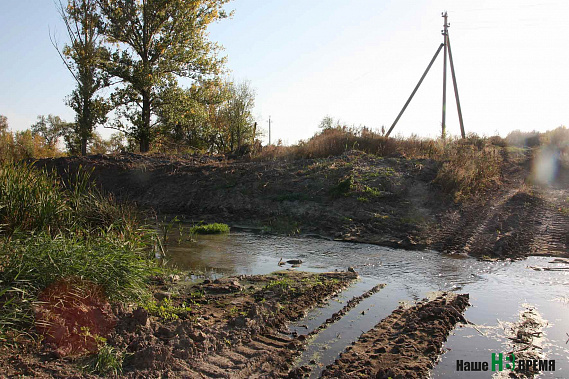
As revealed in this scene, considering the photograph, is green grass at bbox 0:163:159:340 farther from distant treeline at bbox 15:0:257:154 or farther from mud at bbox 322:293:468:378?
distant treeline at bbox 15:0:257:154

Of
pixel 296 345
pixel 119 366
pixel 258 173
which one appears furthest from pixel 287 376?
pixel 258 173

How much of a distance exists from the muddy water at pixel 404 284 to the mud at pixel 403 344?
0.11m

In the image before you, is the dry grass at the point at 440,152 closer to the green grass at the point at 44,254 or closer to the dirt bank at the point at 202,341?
the dirt bank at the point at 202,341

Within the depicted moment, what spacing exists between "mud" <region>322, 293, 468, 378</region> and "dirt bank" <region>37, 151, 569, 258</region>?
4.11 meters

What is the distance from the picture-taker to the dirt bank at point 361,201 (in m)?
9.53

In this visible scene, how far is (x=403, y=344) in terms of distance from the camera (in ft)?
13.6

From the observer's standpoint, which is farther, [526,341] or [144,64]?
[144,64]

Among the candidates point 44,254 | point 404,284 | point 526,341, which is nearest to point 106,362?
point 44,254

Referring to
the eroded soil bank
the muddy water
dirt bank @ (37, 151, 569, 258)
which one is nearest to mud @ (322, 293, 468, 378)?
the eroded soil bank

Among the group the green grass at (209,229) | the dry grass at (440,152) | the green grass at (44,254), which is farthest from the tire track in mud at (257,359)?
the dry grass at (440,152)

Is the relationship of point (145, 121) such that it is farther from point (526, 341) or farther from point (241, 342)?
point (526, 341)

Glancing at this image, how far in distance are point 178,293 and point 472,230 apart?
23.1ft

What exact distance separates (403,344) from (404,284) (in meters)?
2.36

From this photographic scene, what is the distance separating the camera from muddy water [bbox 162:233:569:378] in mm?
4156
